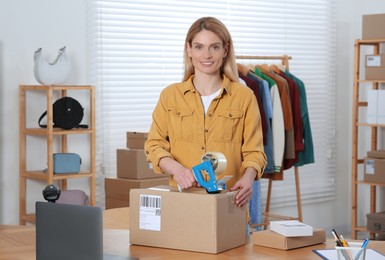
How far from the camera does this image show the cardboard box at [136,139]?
508 cm

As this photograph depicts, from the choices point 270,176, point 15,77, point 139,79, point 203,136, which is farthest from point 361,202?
point 203,136

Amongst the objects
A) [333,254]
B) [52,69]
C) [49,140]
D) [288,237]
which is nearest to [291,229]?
[288,237]

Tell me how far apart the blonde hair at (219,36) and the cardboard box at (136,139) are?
203 cm

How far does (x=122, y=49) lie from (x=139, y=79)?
0.90 feet

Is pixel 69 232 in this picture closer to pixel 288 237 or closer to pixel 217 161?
pixel 217 161

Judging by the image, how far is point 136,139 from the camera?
202 inches

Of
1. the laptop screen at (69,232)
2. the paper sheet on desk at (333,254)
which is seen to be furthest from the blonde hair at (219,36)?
the laptop screen at (69,232)

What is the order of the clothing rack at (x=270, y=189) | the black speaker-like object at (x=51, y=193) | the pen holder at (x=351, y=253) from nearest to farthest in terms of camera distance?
the pen holder at (x=351, y=253) < the black speaker-like object at (x=51, y=193) < the clothing rack at (x=270, y=189)

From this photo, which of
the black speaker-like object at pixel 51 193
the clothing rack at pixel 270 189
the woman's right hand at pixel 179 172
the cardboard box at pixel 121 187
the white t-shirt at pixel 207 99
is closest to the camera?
the black speaker-like object at pixel 51 193

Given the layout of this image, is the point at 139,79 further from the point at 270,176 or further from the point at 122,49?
the point at 270,176

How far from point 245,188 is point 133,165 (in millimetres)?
2544

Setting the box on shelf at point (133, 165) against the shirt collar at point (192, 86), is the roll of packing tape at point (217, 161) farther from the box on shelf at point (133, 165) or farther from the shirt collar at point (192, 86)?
the box on shelf at point (133, 165)

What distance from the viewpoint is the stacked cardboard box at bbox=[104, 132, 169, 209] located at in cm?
503

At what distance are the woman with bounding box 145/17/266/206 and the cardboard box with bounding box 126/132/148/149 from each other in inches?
79.7
